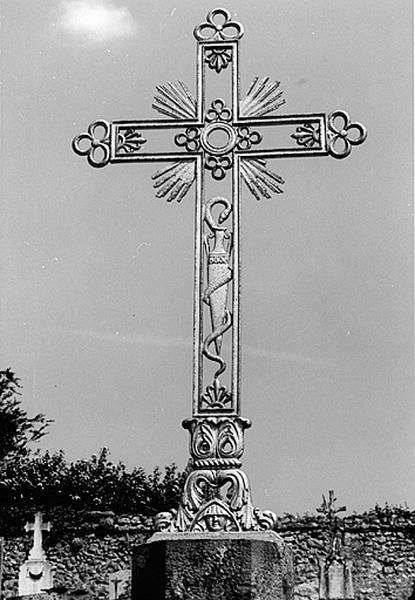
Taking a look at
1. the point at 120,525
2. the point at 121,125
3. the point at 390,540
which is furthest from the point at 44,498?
the point at 121,125

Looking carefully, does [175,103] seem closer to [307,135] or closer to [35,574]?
[307,135]

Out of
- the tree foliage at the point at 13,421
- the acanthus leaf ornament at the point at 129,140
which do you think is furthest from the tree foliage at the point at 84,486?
the acanthus leaf ornament at the point at 129,140

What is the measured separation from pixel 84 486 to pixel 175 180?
54.7 feet

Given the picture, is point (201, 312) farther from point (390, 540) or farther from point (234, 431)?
point (390, 540)

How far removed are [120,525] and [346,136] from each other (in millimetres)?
13272

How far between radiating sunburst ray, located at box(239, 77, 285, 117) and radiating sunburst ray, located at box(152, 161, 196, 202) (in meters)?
0.37

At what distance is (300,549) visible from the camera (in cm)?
1594

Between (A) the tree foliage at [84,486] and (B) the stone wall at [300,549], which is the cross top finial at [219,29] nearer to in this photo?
(B) the stone wall at [300,549]

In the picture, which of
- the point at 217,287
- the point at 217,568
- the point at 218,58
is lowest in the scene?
the point at 217,568

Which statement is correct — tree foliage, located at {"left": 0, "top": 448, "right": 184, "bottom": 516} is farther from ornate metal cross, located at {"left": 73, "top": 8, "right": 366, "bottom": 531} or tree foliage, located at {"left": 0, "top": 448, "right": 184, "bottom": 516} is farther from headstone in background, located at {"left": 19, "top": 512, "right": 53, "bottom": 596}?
ornate metal cross, located at {"left": 73, "top": 8, "right": 366, "bottom": 531}

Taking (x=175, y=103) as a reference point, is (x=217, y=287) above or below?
below

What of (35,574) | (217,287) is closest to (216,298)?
(217,287)

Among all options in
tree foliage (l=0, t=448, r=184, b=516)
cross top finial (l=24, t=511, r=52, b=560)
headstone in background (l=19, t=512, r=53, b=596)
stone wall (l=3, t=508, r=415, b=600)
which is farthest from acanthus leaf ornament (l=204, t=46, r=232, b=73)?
tree foliage (l=0, t=448, r=184, b=516)

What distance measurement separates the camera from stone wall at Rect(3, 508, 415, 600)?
617 inches
